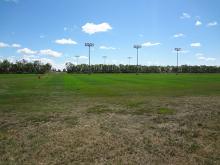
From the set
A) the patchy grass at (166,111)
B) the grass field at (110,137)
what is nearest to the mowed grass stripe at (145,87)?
the patchy grass at (166,111)

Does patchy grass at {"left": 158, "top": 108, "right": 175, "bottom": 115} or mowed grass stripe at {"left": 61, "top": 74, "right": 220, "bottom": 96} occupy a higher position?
mowed grass stripe at {"left": 61, "top": 74, "right": 220, "bottom": 96}

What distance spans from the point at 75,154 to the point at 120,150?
4.66 feet

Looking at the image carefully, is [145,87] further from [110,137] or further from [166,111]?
[110,137]

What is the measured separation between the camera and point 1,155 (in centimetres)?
784

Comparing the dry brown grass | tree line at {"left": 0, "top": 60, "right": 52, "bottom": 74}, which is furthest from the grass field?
tree line at {"left": 0, "top": 60, "right": 52, "bottom": 74}

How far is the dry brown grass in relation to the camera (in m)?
7.66

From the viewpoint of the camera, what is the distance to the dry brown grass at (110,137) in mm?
7659

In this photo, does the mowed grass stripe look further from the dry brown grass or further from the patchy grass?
the dry brown grass

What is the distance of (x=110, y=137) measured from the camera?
980cm

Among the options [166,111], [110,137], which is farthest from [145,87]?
[110,137]

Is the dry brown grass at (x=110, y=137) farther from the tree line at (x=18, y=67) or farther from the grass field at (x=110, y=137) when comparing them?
the tree line at (x=18, y=67)

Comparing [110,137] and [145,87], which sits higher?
[145,87]

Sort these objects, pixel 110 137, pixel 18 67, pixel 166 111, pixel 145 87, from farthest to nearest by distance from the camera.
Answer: pixel 18 67 → pixel 145 87 → pixel 166 111 → pixel 110 137

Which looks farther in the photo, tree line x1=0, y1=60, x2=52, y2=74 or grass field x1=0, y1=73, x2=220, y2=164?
tree line x1=0, y1=60, x2=52, y2=74
